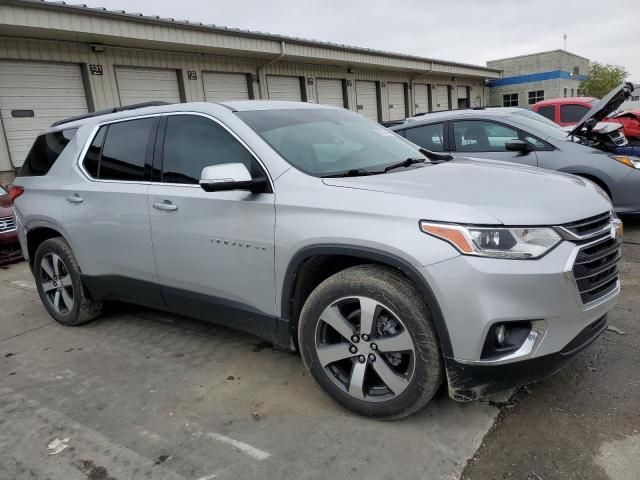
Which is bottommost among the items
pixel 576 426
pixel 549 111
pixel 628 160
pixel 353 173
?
pixel 576 426

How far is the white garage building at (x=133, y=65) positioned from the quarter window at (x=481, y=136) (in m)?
7.13

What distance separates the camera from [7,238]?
23.5 feet

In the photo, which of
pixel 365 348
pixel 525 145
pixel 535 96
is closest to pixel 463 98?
pixel 535 96

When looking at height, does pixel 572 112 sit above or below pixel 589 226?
above

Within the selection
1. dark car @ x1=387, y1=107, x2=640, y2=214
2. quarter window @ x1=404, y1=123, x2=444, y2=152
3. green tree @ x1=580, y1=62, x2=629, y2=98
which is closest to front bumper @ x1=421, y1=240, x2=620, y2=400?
dark car @ x1=387, y1=107, x2=640, y2=214

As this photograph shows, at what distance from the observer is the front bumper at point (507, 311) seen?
217cm

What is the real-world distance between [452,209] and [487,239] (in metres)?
0.21

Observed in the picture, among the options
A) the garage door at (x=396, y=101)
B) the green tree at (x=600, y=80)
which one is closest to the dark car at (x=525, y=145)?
the garage door at (x=396, y=101)

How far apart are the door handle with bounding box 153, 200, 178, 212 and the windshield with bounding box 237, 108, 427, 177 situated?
735mm

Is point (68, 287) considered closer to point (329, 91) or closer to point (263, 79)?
point (263, 79)

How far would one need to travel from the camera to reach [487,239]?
2215 mm

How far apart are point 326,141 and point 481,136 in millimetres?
3925

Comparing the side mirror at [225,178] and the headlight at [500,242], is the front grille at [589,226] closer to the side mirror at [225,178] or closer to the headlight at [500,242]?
the headlight at [500,242]

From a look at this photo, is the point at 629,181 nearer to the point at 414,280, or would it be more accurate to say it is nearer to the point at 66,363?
the point at 414,280
